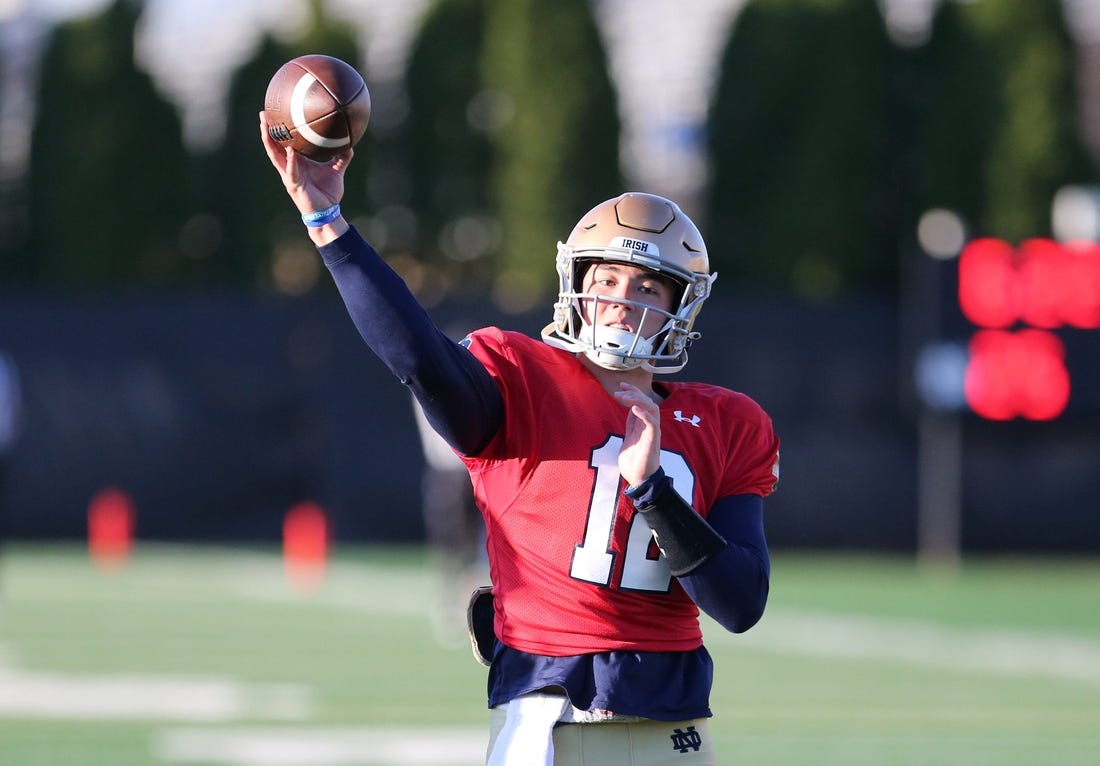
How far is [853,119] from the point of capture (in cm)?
1945

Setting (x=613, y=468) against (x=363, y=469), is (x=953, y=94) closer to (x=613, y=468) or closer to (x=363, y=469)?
(x=363, y=469)

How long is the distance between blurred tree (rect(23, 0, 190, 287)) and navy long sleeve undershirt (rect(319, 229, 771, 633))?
17.4 meters

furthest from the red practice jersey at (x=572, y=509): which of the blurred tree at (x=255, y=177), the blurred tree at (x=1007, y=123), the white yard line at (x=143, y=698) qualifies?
the blurred tree at (x=255, y=177)

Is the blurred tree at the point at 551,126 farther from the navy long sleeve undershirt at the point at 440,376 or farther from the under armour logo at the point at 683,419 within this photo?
the navy long sleeve undershirt at the point at 440,376

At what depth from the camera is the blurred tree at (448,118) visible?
21.0m

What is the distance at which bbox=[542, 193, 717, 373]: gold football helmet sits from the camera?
3.40 metres

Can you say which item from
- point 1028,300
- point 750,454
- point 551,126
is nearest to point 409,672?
point 750,454

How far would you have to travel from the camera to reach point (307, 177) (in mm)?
3309

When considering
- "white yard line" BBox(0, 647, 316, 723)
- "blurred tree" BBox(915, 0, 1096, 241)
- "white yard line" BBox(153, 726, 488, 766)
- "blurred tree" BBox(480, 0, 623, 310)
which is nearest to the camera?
"white yard line" BBox(153, 726, 488, 766)

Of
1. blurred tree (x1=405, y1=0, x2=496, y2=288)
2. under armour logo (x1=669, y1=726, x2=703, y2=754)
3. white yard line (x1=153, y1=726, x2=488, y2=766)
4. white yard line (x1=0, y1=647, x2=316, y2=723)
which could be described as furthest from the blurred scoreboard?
under armour logo (x1=669, y1=726, x2=703, y2=754)

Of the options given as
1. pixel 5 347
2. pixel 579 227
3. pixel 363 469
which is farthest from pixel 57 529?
pixel 579 227

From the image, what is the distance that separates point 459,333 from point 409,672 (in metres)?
6.19

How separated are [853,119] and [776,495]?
15.6 feet

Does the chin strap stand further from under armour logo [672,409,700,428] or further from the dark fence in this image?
the dark fence
